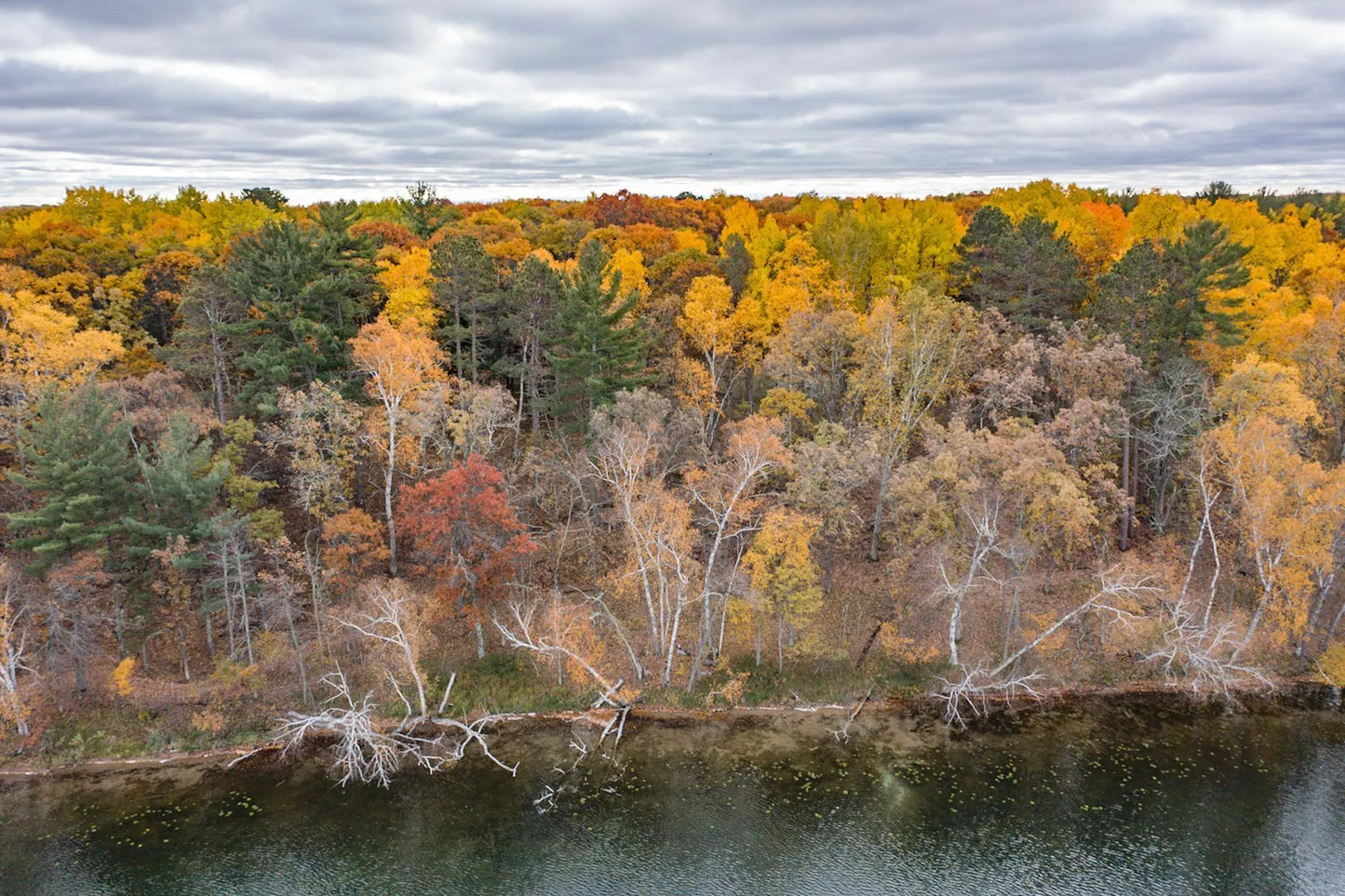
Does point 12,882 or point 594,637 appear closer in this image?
point 12,882

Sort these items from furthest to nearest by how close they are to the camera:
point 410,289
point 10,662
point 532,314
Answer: point 410,289, point 532,314, point 10,662

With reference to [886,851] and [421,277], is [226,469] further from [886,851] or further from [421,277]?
[886,851]

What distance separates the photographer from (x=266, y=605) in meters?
33.2

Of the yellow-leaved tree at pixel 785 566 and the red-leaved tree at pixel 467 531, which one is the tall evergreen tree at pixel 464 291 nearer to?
the red-leaved tree at pixel 467 531


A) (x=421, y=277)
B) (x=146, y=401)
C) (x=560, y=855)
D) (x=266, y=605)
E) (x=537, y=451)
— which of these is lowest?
(x=560, y=855)

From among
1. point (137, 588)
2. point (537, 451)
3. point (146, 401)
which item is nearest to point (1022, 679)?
point (537, 451)

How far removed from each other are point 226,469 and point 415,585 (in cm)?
984

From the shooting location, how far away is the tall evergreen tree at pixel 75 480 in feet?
102

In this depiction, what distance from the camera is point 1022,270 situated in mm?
45719

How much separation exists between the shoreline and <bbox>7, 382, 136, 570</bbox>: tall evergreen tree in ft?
35.4

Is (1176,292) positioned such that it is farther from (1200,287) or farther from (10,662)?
(10,662)

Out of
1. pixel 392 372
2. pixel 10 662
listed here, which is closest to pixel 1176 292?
pixel 392 372

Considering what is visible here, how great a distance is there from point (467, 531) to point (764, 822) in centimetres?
1659

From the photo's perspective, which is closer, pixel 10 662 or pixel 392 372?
pixel 10 662
